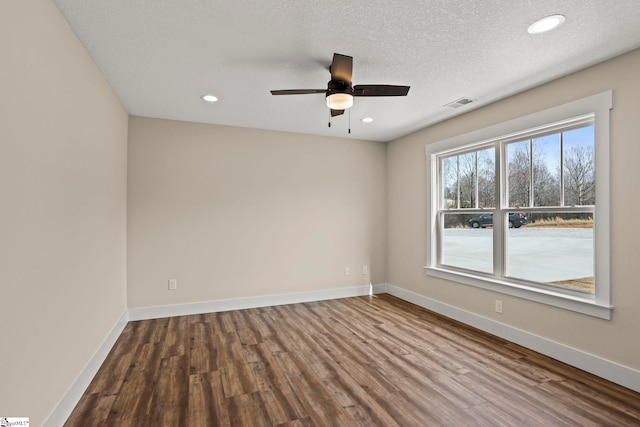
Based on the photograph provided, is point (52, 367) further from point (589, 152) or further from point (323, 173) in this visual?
point (589, 152)

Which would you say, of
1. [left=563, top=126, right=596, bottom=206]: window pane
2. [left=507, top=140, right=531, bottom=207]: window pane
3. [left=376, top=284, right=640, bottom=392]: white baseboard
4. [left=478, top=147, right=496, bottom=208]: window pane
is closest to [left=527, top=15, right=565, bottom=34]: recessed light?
[left=563, top=126, right=596, bottom=206]: window pane

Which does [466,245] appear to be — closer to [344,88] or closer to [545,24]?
[545,24]

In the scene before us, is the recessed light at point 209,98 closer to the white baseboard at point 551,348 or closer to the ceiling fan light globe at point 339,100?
the ceiling fan light globe at point 339,100

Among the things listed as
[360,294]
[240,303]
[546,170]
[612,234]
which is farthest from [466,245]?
[240,303]

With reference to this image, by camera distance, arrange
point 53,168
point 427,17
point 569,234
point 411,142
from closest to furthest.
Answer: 1. point 53,168
2. point 427,17
3. point 569,234
4. point 411,142

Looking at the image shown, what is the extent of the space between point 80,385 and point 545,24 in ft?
13.3

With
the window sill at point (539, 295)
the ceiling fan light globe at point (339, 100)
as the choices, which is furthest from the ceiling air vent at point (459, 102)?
the window sill at point (539, 295)

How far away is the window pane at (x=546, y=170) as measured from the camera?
115 inches

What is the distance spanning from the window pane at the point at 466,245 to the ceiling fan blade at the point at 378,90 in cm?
211

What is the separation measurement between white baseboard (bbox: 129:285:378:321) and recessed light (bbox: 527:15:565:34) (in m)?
3.92

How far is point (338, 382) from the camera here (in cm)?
241

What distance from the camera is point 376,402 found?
2.15 m

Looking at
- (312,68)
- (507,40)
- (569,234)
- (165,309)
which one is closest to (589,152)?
(569,234)

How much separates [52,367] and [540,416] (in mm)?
3025
